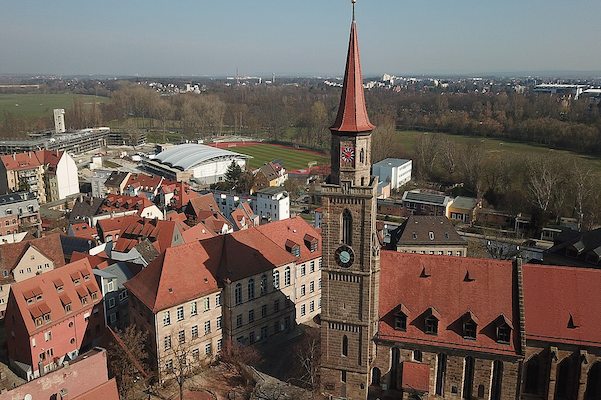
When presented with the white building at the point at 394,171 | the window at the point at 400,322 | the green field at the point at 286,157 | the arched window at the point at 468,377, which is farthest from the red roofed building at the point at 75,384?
the green field at the point at 286,157

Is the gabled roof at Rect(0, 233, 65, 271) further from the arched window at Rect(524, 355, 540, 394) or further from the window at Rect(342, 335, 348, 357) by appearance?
the arched window at Rect(524, 355, 540, 394)

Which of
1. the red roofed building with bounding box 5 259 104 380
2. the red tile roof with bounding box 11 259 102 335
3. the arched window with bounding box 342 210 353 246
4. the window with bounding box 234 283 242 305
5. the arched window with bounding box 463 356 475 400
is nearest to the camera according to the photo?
the arched window with bounding box 463 356 475 400

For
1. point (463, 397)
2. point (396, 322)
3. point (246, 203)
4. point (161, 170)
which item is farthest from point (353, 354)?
point (161, 170)

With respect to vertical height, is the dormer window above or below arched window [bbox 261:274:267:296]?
above

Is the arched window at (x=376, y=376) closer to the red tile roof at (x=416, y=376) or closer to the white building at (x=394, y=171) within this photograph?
the red tile roof at (x=416, y=376)

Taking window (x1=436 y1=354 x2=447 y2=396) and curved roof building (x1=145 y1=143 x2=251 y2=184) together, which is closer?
window (x1=436 y1=354 x2=447 y2=396)

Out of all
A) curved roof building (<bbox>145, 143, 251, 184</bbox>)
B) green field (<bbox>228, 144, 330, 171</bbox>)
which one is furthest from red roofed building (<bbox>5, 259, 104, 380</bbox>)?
green field (<bbox>228, 144, 330, 171</bbox>)
